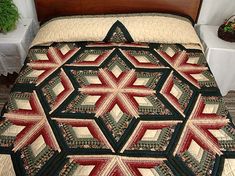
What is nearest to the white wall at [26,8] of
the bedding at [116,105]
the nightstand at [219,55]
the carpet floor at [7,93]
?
the bedding at [116,105]

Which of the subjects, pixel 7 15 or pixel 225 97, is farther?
pixel 225 97

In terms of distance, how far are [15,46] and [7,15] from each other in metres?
0.25

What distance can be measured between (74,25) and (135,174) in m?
1.29

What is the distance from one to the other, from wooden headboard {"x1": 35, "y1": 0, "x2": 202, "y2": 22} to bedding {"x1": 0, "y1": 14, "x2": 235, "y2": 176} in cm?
19

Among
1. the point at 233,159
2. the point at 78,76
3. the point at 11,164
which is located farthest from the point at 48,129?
the point at 233,159

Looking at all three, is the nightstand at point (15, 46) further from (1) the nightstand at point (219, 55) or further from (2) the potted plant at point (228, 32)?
(2) the potted plant at point (228, 32)

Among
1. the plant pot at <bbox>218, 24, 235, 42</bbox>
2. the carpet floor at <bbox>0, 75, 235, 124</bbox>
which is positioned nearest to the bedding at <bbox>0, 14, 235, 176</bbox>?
the plant pot at <bbox>218, 24, 235, 42</bbox>

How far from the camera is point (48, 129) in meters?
1.47

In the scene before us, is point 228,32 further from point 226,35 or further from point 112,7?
point 112,7

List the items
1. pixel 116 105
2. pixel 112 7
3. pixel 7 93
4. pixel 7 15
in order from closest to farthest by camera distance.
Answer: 1. pixel 116 105
2. pixel 7 15
3. pixel 112 7
4. pixel 7 93

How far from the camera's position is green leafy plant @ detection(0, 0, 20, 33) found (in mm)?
2184

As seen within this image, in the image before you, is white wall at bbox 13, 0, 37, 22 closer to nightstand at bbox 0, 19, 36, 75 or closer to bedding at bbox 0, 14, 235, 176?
nightstand at bbox 0, 19, 36, 75

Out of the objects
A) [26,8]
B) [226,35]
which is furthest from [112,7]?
[226,35]

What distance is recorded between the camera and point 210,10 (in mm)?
2459
